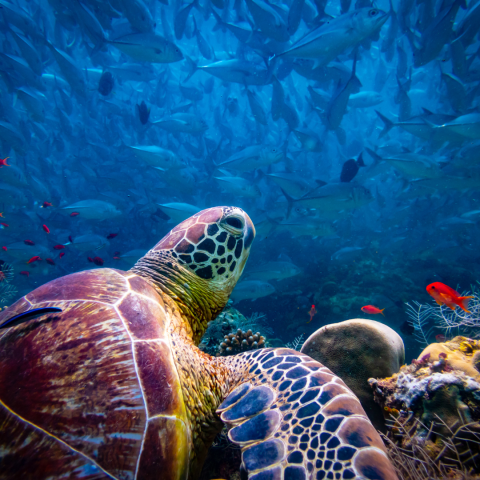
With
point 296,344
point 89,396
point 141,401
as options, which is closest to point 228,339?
point 296,344

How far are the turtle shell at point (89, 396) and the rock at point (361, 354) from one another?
133 cm

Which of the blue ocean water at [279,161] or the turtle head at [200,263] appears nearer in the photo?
the turtle head at [200,263]

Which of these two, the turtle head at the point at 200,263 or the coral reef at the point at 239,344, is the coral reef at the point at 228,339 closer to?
the coral reef at the point at 239,344

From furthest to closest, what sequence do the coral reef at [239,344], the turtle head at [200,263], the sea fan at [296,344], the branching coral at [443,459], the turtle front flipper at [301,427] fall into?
1. the sea fan at [296,344]
2. the coral reef at [239,344]
3. the turtle head at [200,263]
4. the branching coral at [443,459]
5. the turtle front flipper at [301,427]

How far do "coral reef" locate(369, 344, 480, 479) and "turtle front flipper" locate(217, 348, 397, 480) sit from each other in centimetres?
47

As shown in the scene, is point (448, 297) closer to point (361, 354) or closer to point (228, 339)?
point (361, 354)

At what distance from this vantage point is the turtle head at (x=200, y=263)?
1.72 meters

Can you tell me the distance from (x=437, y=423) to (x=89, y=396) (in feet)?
5.40

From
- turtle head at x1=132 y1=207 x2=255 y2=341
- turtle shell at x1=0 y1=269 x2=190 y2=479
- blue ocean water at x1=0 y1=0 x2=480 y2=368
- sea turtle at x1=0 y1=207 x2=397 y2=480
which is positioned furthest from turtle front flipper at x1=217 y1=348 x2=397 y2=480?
blue ocean water at x1=0 y1=0 x2=480 y2=368

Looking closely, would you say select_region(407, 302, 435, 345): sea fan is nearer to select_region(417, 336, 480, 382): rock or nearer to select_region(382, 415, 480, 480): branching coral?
select_region(417, 336, 480, 382): rock

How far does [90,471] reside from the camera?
752 mm

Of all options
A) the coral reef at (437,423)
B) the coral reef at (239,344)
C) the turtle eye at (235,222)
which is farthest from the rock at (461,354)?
the turtle eye at (235,222)

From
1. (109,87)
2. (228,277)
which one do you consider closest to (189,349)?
(228,277)

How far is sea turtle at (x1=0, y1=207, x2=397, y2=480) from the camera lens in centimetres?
78
